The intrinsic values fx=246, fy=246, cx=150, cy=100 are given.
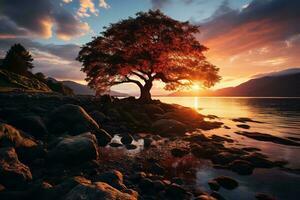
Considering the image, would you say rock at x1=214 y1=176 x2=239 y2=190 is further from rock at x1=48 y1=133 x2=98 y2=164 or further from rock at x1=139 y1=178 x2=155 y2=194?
rock at x1=48 y1=133 x2=98 y2=164

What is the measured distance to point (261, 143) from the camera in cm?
1773

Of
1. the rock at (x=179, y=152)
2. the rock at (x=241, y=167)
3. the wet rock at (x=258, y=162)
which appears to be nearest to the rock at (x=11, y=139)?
the rock at (x=179, y=152)

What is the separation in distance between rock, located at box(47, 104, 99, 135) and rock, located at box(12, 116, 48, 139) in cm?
83

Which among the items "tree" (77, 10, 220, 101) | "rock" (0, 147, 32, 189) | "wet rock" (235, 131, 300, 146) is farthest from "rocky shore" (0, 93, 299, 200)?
"tree" (77, 10, 220, 101)

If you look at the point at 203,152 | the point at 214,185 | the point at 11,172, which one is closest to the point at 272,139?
the point at 203,152

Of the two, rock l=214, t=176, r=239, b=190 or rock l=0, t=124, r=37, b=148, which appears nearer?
rock l=214, t=176, r=239, b=190

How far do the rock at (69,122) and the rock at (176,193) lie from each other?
7.87m

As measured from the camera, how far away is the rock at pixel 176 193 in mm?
7664

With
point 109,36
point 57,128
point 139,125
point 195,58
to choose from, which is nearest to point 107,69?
point 109,36

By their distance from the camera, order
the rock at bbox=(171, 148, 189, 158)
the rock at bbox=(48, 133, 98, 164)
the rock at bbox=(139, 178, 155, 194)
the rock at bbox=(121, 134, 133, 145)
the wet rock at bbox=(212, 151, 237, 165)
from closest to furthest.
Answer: the rock at bbox=(139, 178, 155, 194) < the rock at bbox=(48, 133, 98, 164) < the wet rock at bbox=(212, 151, 237, 165) < the rock at bbox=(171, 148, 189, 158) < the rock at bbox=(121, 134, 133, 145)

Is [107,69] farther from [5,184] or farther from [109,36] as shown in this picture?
[5,184]

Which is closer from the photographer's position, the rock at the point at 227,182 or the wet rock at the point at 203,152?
the rock at the point at 227,182

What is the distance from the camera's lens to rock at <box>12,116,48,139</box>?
13.0 meters

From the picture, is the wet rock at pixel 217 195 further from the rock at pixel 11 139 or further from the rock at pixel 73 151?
the rock at pixel 11 139
